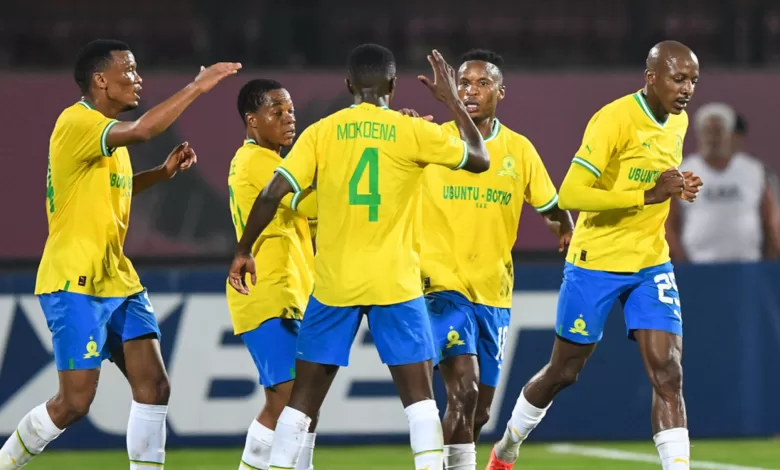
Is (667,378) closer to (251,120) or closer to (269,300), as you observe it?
(269,300)

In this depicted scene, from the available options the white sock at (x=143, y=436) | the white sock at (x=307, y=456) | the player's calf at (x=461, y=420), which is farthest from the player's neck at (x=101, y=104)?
the player's calf at (x=461, y=420)

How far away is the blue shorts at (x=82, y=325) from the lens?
278 inches

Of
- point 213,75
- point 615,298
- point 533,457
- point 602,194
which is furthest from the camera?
point 533,457

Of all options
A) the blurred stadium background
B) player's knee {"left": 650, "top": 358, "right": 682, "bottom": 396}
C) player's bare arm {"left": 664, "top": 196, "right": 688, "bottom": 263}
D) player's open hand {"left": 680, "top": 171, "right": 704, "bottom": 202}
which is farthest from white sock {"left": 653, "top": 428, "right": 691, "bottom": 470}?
player's bare arm {"left": 664, "top": 196, "right": 688, "bottom": 263}

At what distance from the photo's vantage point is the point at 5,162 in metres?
12.9

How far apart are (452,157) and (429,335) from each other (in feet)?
2.85

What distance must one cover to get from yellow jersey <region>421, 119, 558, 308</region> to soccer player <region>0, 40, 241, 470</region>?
1.55 m

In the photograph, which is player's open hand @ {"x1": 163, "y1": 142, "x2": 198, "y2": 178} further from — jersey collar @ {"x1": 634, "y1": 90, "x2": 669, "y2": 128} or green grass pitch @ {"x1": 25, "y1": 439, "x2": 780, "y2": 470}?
green grass pitch @ {"x1": 25, "y1": 439, "x2": 780, "y2": 470}

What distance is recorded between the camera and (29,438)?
717 centimetres

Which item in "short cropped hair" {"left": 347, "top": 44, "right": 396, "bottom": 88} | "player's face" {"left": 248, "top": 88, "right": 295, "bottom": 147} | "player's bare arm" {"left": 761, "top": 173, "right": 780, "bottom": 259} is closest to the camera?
"short cropped hair" {"left": 347, "top": 44, "right": 396, "bottom": 88}

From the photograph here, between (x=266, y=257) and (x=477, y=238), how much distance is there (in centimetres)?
122

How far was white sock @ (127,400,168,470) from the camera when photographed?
23.6 ft

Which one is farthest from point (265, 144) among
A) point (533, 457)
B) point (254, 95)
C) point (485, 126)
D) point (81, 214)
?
point (533, 457)

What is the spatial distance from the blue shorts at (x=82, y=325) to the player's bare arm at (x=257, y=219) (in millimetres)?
991
